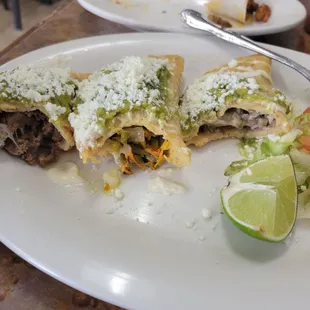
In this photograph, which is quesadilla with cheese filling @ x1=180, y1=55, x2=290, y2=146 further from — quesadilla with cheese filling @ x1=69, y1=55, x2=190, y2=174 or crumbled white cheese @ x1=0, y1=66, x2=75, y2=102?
crumbled white cheese @ x1=0, y1=66, x2=75, y2=102

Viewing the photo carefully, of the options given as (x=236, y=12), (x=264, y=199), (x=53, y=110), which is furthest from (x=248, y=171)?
(x=236, y=12)

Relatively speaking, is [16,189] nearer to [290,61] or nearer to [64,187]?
[64,187]

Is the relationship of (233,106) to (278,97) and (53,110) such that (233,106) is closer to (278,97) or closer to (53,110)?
(278,97)

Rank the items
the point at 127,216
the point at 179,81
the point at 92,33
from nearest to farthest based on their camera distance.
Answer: the point at 127,216
the point at 179,81
the point at 92,33

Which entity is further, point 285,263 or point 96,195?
point 96,195

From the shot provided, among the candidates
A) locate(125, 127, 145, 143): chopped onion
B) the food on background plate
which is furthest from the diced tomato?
the food on background plate

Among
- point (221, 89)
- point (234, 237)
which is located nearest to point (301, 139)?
point (221, 89)
